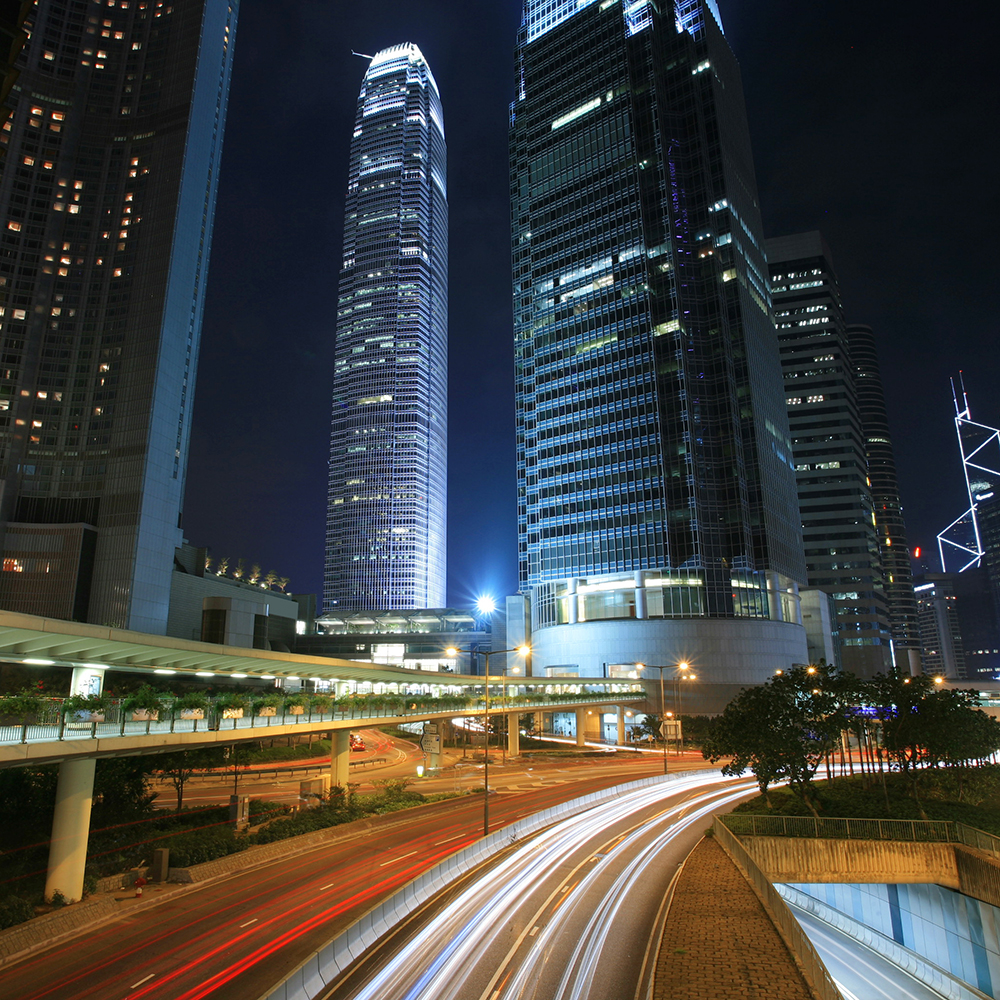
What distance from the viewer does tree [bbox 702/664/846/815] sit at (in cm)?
3612

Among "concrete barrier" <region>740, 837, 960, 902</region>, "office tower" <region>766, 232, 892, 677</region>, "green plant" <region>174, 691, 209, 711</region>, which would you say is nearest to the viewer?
"green plant" <region>174, 691, 209, 711</region>

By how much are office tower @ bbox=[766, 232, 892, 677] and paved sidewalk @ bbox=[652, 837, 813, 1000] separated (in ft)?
513

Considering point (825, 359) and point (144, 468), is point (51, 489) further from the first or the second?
point (825, 359)

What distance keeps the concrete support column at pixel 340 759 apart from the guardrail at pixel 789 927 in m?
26.2

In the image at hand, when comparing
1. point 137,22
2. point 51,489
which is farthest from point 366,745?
point 137,22

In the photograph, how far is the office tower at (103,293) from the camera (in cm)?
10044

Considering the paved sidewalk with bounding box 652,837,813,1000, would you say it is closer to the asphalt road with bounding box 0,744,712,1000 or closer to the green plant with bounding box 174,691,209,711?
the asphalt road with bounding box 0,744,712,1000

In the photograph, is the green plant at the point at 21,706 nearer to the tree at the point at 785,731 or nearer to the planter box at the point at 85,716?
the planter box at the point at 85,716

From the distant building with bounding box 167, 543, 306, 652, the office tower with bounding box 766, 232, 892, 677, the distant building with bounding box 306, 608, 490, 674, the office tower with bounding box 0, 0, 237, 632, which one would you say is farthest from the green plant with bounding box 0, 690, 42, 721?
the office tower with bounding box 766, 232, 892, 677

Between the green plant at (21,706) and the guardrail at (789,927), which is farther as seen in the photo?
the green plant at (21,706)

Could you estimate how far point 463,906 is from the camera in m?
25.4

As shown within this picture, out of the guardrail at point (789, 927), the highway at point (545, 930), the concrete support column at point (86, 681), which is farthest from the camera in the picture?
the concrete support column at point (86, 681)

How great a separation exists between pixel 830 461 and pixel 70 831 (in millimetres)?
182661

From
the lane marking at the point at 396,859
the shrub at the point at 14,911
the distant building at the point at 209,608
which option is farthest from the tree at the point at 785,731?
the distant building at the point at 209,608
